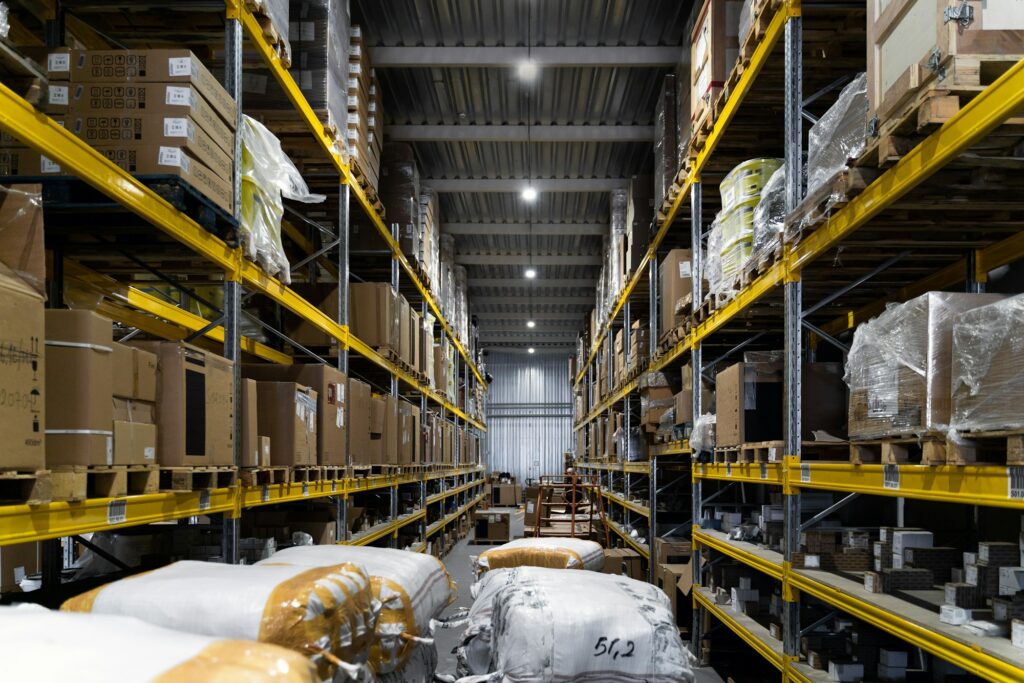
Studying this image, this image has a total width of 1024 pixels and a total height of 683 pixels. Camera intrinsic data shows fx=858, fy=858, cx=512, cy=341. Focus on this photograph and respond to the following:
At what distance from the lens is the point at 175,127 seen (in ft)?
13.6

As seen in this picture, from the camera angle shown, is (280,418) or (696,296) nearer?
(280,418)

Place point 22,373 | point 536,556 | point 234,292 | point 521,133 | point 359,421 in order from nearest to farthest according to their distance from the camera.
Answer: point 22,373, point 234,292, point 536,556, point 359,421, point 521,133

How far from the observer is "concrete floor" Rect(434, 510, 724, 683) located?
728 centimetres

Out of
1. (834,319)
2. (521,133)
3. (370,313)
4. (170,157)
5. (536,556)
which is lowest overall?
(536,556)

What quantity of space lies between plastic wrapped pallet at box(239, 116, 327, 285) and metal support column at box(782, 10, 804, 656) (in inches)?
123

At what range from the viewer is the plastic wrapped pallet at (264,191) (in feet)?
17.2

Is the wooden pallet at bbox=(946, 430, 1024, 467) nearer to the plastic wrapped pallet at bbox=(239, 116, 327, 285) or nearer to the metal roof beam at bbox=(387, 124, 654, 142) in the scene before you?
the plastic wrapped pallet at bbox=(239, 116, 327, 285)

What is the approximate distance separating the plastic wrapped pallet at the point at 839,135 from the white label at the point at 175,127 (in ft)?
10.3

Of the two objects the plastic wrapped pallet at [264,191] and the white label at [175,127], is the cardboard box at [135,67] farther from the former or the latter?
the plastic wrapped pallet at [264,191]

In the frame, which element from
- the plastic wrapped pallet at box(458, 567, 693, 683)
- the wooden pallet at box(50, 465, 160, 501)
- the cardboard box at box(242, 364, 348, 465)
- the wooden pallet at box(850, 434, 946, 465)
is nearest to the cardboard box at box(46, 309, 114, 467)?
the wooden pallet at box(50, 465, 160, 501)

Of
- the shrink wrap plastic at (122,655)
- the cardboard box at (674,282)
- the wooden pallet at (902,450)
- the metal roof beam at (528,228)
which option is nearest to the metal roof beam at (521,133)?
the cardboard box at (674,282)

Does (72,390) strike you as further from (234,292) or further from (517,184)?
(517,184)

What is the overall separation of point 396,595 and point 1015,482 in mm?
2470

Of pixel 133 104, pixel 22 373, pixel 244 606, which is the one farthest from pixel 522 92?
pixel 244 606
